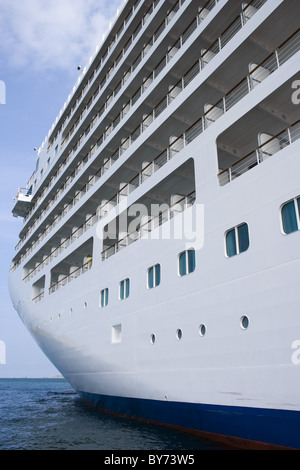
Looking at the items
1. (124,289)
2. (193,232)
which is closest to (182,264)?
(193,232)

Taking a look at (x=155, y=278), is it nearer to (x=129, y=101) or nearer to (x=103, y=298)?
(x=103, y=298)

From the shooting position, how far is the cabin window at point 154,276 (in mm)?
10984

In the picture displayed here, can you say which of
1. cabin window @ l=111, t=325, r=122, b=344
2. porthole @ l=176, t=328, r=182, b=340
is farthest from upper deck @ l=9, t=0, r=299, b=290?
cabin window @ l=111, t=325, r=122, b=344

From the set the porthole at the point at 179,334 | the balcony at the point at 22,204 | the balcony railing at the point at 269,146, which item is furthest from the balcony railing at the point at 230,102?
the balcony at the point at 22,204

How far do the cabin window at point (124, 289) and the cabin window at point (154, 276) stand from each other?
1.28 m

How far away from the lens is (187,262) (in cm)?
988

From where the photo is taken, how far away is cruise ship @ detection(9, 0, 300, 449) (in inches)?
293

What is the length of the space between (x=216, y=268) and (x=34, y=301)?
15027 mm

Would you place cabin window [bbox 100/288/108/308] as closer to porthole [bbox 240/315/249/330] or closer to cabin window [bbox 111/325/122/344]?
cabin window [bbox 111/325/122/344]
